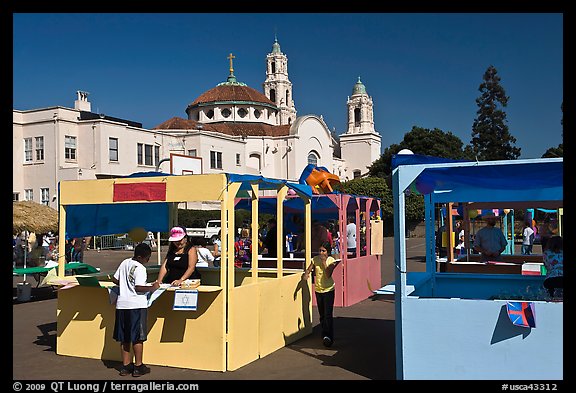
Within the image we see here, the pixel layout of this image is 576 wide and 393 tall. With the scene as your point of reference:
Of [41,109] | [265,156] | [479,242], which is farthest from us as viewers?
[265,156]

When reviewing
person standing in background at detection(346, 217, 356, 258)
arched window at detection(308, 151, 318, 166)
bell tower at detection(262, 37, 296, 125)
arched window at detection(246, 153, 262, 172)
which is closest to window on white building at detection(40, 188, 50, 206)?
arched window at detection(246, 153, 262, 172)

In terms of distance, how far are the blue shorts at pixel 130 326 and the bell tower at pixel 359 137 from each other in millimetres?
90961

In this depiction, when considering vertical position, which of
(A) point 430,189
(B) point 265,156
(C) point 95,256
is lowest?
(C) point 95,256

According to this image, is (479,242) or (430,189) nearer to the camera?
(430,189)

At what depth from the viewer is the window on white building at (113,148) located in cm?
4850

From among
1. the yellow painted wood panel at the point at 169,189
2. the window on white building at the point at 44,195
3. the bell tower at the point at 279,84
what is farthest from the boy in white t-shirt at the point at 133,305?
the bell tower at the point at 279,84

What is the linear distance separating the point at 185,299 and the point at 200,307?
0.28m

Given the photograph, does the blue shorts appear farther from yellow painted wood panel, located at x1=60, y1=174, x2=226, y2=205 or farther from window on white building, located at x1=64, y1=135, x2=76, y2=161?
window on white building, located at x1=64, y1=135, x2=76, y2=161

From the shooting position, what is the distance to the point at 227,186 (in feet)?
27.7

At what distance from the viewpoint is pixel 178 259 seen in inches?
355

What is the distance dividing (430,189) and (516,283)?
2637mm

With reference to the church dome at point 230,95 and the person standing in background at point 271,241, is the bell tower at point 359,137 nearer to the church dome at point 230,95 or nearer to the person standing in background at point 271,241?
the church dome at point 230,95
